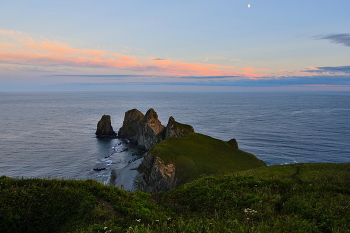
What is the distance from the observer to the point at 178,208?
51.8 ft

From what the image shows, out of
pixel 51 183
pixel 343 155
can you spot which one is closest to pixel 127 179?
pixel 51 183

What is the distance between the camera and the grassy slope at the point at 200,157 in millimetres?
43362

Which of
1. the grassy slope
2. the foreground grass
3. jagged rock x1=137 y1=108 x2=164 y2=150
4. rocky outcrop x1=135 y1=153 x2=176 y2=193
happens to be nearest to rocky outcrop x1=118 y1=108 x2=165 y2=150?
jagged rock x1=137 y1=108 x2=164 y2=150

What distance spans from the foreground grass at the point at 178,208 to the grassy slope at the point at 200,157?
23813mm

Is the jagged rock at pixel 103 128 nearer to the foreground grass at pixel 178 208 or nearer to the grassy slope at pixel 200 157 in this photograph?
the grassy slope at pixel 200 157

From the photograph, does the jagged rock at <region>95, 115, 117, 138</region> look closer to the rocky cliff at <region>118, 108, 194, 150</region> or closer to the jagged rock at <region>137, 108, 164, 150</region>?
the rocky cliff at <region>118, 108, 194, 150</region>

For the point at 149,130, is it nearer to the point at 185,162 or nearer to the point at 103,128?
the point at 103,128

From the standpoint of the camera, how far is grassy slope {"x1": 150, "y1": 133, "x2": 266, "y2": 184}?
43.4 m

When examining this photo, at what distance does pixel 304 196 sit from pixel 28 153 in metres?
80.9

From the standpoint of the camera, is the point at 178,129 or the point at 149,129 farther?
the point at 149,129

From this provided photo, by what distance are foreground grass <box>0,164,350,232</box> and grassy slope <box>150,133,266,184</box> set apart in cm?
2381

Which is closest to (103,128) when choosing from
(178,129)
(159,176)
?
(178,129)

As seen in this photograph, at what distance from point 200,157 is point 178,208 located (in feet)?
111

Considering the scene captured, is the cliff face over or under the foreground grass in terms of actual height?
under
